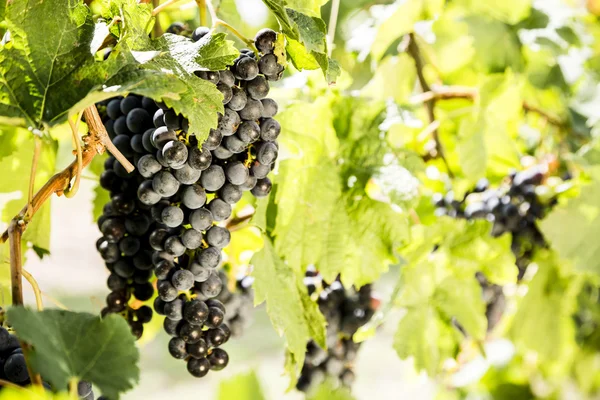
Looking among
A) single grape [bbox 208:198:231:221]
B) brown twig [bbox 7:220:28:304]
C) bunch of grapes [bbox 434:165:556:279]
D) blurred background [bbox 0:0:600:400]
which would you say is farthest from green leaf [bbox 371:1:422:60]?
brown twig [bbox 7:220:28:304]

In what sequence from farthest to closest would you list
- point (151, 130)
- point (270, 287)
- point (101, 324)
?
point (270, 287) < point (151, 130) < point (101, 324)

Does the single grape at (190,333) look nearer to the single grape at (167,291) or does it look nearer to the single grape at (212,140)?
the single grape at (167,291)

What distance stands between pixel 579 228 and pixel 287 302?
0.55 meters

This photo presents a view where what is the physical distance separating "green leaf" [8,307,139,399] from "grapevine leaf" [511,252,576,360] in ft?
2.87

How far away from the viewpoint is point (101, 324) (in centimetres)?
44

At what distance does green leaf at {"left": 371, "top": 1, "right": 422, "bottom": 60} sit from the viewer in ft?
3.49

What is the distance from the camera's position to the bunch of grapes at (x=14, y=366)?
0.43m

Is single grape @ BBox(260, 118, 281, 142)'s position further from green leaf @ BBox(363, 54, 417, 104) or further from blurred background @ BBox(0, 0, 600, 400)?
green leaf @ BBox(363, 54, 417, 104)

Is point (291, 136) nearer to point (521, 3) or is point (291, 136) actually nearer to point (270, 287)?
point (270, 287)

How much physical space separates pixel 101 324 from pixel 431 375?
24.6 inches

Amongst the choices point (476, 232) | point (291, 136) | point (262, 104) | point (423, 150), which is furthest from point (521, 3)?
point (262, 104)

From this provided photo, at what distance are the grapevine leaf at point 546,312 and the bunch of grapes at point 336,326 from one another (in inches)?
14.2

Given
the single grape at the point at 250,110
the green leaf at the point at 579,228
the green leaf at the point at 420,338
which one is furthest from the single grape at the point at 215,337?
the green leaf at the point at 579,228

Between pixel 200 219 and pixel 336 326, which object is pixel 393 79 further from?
pixel 200 219
